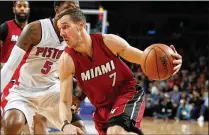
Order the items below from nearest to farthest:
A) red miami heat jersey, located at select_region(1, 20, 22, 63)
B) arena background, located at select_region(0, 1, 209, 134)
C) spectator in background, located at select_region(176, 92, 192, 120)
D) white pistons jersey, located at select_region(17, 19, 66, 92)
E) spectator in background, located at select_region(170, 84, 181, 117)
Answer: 1. white pistons jersey, located at select_region(17, 19, 66, 92)
2. red miami heat jersey, located at select_region(1, 20, 22, 63)
3. spectator in background, located at select_region(176, 92, 192, 120)
4. spectator in background, located at select_region(170, 84, 181, 117)
5. arena background, located at select_region(0, 1, 209, 134)

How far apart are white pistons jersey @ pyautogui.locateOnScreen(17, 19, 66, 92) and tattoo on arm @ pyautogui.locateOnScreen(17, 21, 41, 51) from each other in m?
0.05

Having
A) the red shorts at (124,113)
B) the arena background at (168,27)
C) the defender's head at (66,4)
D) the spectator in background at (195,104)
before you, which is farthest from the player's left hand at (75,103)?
the arena background at (168,27)

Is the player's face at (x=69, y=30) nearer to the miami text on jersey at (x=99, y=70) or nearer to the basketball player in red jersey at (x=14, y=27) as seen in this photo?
the miami text on jersey at (x=99, y=70)

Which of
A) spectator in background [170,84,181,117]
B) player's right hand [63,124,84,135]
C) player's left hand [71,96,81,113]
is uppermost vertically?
player's right hand [63,124,84,135]

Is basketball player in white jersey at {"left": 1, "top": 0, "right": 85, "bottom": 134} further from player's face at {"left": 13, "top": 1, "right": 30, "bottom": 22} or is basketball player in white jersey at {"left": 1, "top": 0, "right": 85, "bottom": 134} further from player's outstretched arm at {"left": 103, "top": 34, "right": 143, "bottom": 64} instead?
player's face at {"left": 13, "top": 1, "right": 30, "bottom": 22}

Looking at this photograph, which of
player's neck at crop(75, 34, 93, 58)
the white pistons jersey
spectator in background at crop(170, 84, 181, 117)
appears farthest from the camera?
spectator in background at crop(170, 84, 181, 117)

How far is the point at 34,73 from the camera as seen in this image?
4438 mm

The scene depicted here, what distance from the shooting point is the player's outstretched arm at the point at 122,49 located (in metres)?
3.42

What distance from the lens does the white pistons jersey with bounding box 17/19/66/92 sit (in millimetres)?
4266

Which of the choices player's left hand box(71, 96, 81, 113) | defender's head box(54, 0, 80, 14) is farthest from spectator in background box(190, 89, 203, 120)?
defender's head box(54, 0, 80, 14)

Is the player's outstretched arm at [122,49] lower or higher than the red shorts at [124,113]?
higher

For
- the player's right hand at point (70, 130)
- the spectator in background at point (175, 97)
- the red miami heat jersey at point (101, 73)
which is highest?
the red miami heat jersey at point (101, 73)

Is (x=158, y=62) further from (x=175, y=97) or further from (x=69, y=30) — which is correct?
(x=175, y=97)

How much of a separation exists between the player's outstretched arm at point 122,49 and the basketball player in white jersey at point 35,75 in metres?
0.75
